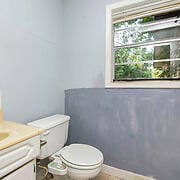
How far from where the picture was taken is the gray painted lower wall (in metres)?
1.50

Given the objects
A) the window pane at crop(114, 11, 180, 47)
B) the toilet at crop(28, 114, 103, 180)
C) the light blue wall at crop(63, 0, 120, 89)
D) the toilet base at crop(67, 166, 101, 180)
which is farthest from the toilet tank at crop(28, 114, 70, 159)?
the window pane at crop(114, 11, 180, 47)

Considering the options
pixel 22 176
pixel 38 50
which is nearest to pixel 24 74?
pixel 38 50

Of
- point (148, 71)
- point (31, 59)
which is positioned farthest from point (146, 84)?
point (31, 59)

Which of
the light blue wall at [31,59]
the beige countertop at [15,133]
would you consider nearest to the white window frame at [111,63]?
the light blue wall at [31,59]

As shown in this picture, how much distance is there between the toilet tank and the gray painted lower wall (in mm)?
309

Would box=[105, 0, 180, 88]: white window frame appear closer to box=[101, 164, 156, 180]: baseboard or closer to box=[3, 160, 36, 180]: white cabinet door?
box=[101, 164, 156, 180]: baseboard

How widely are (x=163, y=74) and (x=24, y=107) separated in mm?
1387

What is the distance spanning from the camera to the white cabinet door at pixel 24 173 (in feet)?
2.98

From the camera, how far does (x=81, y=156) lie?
1.47m

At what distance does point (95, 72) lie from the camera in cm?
184

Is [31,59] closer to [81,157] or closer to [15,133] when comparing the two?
[15,133]

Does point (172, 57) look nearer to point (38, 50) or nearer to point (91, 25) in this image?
point (91, 25)

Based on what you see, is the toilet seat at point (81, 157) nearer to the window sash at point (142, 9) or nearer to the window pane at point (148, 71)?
the window pane at point (148, 71)

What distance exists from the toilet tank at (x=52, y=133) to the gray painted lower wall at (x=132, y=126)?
31 centimetres
